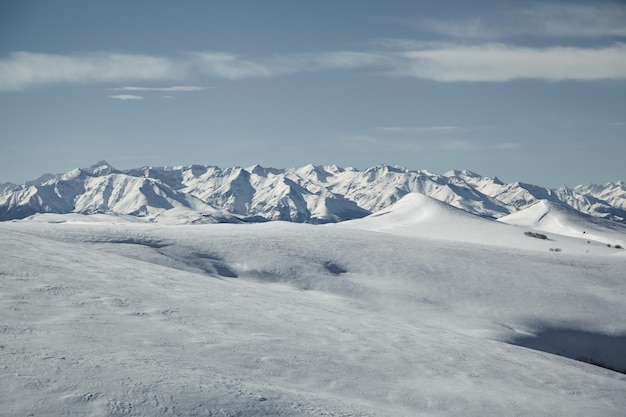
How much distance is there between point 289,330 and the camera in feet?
55.0

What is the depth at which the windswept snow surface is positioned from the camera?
10.7 m

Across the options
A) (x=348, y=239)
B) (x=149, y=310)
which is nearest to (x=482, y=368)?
(x=149, y=310)

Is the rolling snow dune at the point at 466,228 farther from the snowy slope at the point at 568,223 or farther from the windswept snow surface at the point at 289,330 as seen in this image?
the windswept snow surface at the point at 289,330

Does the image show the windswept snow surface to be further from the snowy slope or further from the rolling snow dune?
the snowy slope

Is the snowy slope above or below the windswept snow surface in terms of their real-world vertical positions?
below

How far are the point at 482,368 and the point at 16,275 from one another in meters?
13.8

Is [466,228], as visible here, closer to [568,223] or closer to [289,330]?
[568,223]

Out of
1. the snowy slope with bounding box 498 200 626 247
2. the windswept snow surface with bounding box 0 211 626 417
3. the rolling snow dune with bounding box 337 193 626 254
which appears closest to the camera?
the windswept snow surface with bounding box 0 211 626 417

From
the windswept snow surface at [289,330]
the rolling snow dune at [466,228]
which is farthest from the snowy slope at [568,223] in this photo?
the windswept snow surface at [289,330]

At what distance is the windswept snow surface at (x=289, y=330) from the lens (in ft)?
35.1

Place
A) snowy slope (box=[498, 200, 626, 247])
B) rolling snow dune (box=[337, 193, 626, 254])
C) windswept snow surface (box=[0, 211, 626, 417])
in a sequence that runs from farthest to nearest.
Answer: snowy slope (box=[498, 200, 626, 247])
rolling snow dune (box=[337, 193, 626, 254])
windswept snow surface (box=[0, 211, 626, 417])

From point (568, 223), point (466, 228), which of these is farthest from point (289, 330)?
point (568, 223)

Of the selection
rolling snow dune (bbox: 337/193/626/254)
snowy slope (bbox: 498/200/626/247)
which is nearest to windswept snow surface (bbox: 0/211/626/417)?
rolling snow dune (bbox: 337/193/626/254)

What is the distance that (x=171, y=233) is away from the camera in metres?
35.7
